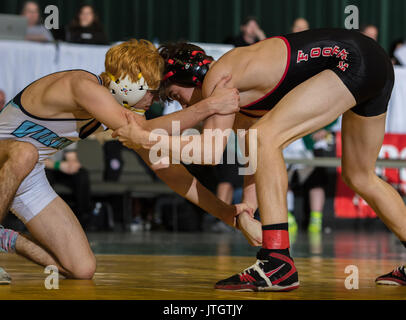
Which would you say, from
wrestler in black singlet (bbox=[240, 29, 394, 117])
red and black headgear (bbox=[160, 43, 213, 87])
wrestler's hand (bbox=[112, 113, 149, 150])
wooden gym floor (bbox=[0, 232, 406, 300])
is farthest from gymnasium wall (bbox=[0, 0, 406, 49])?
wrestler in black singlet (bbox=[240, 29, 394, 117])

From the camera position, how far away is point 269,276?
2.60m

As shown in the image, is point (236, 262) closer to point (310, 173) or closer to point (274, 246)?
point (274, 246)

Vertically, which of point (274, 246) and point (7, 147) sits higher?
point (7, 147)

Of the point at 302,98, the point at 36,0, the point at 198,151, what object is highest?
the point at 36,0

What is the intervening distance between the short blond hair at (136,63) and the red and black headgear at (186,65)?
4cm

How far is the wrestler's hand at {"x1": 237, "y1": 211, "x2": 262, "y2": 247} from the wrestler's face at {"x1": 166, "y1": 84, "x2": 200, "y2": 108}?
1.77 ft

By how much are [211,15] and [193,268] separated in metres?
8.24

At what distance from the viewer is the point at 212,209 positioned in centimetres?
328

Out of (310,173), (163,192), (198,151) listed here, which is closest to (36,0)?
(163,192)

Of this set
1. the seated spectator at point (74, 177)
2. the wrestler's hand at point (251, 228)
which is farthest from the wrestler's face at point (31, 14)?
the wrestler's hand at point (251, 228)

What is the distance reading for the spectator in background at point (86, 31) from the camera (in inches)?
311

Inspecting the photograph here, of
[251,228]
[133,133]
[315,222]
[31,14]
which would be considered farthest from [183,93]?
[31,14]

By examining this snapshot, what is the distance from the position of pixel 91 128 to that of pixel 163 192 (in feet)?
15.4

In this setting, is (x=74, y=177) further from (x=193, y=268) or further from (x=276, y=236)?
(x=276, y=236)
